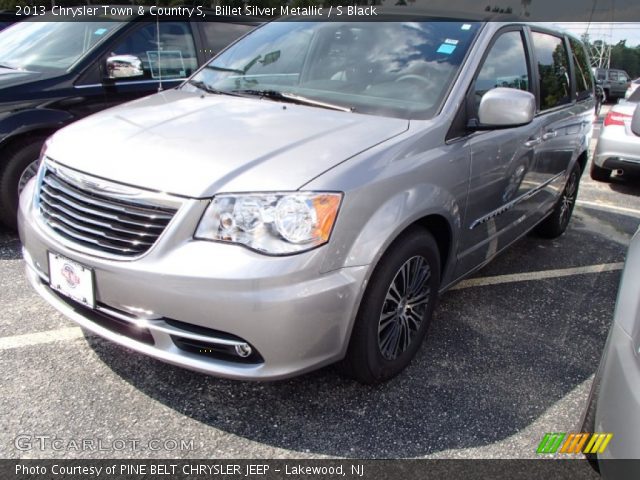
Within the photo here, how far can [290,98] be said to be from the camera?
291cm

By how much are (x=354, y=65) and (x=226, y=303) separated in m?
1.73

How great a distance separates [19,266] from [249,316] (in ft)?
8.05

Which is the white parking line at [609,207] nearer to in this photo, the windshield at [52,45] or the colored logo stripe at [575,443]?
the colored logo stripe at [575,443]

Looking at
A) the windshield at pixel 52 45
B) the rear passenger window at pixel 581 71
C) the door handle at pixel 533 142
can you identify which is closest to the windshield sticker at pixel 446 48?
the door handle at pixel 533 142

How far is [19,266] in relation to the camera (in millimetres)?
3629

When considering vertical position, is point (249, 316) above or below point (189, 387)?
above

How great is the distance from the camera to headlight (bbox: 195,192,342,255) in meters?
1.99

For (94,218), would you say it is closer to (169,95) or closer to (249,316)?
(249,316)

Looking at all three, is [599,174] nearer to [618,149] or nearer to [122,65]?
[618,149]

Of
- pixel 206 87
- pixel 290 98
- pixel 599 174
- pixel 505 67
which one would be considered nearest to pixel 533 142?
pixel 505 67

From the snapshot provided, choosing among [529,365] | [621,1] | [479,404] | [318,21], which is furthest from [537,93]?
[621,1]

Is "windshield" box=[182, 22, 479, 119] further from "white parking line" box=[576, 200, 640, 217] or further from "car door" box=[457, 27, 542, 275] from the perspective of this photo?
"white parking line" box=[576, 200, 640, 217]

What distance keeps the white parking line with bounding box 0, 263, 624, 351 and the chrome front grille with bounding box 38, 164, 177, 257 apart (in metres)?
0.75

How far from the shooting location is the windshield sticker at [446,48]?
289cm
